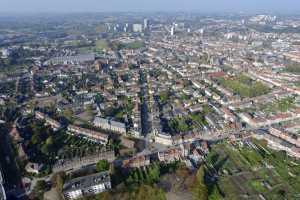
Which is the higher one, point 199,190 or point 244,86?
point 244,86

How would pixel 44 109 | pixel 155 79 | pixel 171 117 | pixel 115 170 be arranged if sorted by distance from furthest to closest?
pixel 155 79 → pixel 44 109 → pixel 171 117 → pixel 115 170

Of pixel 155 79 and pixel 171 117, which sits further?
pixel 155 79

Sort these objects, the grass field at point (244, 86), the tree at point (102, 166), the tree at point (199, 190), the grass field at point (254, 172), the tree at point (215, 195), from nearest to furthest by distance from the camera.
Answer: the tree at point (199, 190) → the tree at point (215, 195) → the grass field at point (254, 172) → the tree at point (102, 166) → the grass field at point (244, 86)

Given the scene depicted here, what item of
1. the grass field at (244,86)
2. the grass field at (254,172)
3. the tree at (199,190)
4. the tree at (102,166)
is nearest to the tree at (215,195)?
the grass field at (254,172)

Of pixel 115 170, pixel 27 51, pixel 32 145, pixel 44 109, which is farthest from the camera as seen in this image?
pixel 27 51

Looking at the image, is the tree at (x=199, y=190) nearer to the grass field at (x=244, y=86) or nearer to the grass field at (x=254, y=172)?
the grass field at (x=254, y=172)

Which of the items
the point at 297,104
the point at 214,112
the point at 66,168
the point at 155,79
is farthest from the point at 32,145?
the point at 297,104

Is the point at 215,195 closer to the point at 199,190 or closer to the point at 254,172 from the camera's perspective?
the point at 199,190

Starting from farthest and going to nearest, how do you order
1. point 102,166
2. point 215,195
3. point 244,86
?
point 244,86
point 102,166
point 215,195

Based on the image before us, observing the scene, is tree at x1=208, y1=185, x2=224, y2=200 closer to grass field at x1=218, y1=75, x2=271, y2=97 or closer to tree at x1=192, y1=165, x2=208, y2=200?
tree at x1=192, y1=165, x2=208, y2=200

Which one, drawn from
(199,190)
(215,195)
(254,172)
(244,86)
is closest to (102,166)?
(199,190)

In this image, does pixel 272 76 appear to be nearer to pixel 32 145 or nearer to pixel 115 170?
pixel 115 170
